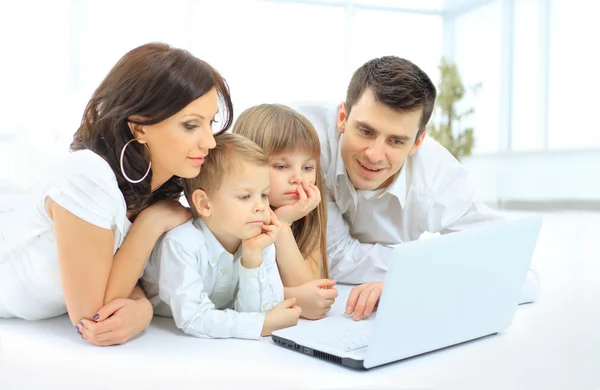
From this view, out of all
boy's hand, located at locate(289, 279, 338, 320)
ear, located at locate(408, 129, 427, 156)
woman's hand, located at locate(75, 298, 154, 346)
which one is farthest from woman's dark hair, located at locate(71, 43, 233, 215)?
ear, located at locate(408, 129, 427, 156)

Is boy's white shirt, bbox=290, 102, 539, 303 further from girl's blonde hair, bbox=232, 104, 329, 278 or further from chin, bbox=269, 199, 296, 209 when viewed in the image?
chin, bbox=269, 199, 296, 209

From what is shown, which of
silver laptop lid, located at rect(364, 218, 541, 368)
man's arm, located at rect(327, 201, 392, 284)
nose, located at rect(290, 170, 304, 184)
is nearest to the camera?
silver laptop lid, located at rect(364, 218, 541, 368)

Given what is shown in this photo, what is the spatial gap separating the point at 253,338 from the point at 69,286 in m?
0.45

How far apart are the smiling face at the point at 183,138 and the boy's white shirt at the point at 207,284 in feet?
0.56

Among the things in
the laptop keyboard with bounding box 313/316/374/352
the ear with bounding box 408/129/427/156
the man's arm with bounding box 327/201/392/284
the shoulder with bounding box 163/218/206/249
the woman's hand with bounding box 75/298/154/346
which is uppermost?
→ the ear with bounding box 408/129/427/156

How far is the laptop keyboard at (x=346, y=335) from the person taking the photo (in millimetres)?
1449

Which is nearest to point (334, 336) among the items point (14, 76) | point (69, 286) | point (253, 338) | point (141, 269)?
point (253, 338)

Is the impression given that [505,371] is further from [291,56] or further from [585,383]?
[291,56]

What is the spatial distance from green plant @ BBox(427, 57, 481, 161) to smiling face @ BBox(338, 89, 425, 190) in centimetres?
558

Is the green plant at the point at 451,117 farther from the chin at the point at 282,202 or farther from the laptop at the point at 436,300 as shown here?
the laptop at the point at 436,300

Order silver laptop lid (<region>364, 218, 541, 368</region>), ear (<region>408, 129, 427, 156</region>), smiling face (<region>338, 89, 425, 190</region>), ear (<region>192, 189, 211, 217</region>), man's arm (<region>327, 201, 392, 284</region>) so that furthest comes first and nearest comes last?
man's arm (<region>327, 201, 392, 284</region>), ear (<region>408, 129, 427, 156</region>), smiling face (<region>338, 89, 425, 190</region>), ear (<region>192, 189, 211, 217</region>), silver laptop lid (<region>364, 218, 541, 368</region>)

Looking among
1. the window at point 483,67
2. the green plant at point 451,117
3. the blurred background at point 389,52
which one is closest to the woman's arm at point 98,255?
the blurred background at point 389,52

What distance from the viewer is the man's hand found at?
68.7 inches

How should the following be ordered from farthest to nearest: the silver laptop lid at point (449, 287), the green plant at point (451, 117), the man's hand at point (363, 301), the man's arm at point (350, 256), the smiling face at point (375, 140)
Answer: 1. the green plant at point (451, 117)
2. the man's arm at point (350, 256)
3. the smiling face at point (375, 140)
4. the man's hand at point (363, 301)
5. the silver laptop lid at point (449, 287)
